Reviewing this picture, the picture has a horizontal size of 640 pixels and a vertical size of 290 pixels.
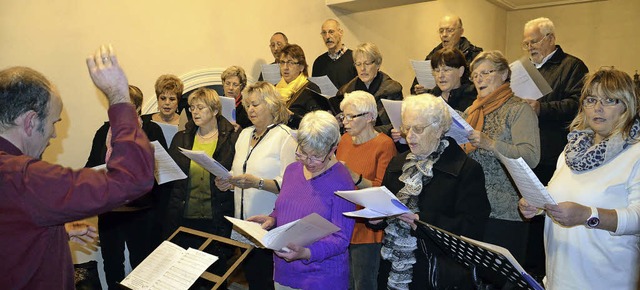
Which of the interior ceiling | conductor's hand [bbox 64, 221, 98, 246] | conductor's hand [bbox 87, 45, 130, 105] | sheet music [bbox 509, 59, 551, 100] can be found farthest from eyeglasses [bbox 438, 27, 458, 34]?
the interior ceiling

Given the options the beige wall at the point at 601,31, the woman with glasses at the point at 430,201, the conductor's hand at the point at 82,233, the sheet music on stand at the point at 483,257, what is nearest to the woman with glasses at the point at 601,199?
the woman with glasses at the point at 430,201

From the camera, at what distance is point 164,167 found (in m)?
3.77

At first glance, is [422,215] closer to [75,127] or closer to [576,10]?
[75,127]

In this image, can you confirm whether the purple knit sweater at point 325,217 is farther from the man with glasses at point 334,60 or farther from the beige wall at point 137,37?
the beige wall at point 137,37

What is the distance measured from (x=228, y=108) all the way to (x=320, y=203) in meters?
2.01

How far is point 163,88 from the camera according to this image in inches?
199

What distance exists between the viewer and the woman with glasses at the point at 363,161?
11.3 ft

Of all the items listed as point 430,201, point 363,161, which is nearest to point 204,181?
point 363,161

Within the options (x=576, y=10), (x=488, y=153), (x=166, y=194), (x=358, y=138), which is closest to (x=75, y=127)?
(x=166, y=194)

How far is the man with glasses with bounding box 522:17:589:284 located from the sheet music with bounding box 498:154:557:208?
1471mm

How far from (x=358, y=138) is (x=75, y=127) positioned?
307 centimetres

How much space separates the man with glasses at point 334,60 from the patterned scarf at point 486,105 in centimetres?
240

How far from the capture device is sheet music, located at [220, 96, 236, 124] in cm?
451

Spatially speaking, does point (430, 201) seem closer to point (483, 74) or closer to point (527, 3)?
point (483, 74)
